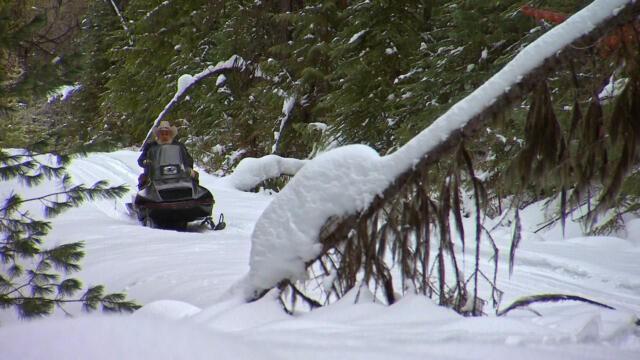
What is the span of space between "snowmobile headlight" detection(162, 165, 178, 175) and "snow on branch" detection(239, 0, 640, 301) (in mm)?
5744

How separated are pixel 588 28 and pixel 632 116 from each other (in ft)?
1.54

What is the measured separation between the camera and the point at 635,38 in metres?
2.49

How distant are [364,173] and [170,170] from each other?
6.16m

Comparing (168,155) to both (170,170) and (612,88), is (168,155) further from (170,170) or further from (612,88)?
(612,88)

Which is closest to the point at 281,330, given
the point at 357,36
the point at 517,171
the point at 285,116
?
the point at 517,171

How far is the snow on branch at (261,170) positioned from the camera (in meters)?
11.1

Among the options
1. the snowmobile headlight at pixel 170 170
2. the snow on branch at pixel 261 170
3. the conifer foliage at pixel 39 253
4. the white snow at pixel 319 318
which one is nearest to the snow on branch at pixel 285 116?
the snow on branch at pixel 261 170

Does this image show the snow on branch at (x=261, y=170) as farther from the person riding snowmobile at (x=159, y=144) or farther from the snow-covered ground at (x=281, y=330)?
the snow-covered ground at (x=281, y=330)

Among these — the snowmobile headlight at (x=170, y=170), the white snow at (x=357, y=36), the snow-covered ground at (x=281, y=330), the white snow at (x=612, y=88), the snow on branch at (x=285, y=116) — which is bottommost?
the snow-covered ground at (x=281, y=330)

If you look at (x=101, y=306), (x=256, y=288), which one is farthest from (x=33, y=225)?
(x=256, y=288)

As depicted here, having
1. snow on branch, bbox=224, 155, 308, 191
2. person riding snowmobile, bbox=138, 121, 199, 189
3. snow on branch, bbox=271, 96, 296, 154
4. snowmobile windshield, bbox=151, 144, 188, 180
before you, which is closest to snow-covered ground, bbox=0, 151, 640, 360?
snowmobile windshield, bbox=151, 144, 188, 180

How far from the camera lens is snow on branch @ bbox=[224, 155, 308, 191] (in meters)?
11.1

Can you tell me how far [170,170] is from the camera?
27.5 ft

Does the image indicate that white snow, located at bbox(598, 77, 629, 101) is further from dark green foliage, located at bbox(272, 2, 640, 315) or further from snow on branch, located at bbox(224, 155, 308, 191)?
snow on branch, located at bbox(224, 155, 308, 191)
